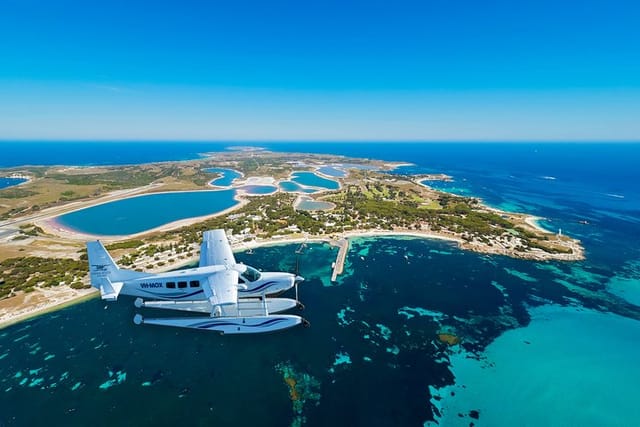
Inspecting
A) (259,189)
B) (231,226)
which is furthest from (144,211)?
(259,189)

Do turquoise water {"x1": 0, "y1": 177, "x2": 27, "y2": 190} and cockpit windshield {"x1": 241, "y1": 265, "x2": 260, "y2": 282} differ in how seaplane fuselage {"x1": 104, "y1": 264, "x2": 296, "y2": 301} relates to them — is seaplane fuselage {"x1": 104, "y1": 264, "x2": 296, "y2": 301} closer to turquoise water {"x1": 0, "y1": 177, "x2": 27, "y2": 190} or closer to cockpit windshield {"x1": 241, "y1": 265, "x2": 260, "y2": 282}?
cockpit windshield {"x1": 241, "y1": 265, "x2": 260, "y2": 282}

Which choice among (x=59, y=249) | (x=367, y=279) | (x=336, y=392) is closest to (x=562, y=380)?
(x=336, y=392)

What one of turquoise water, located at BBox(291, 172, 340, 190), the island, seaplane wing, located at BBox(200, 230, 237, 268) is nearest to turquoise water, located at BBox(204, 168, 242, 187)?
the island

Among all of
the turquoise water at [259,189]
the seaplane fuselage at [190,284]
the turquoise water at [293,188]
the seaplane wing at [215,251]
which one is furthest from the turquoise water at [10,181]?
the seaplane wing at [215,251]

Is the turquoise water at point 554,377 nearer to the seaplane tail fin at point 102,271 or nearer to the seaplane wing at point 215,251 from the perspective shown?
the seaplane wing at point 215,251

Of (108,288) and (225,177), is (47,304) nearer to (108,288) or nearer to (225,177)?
(108,288)
